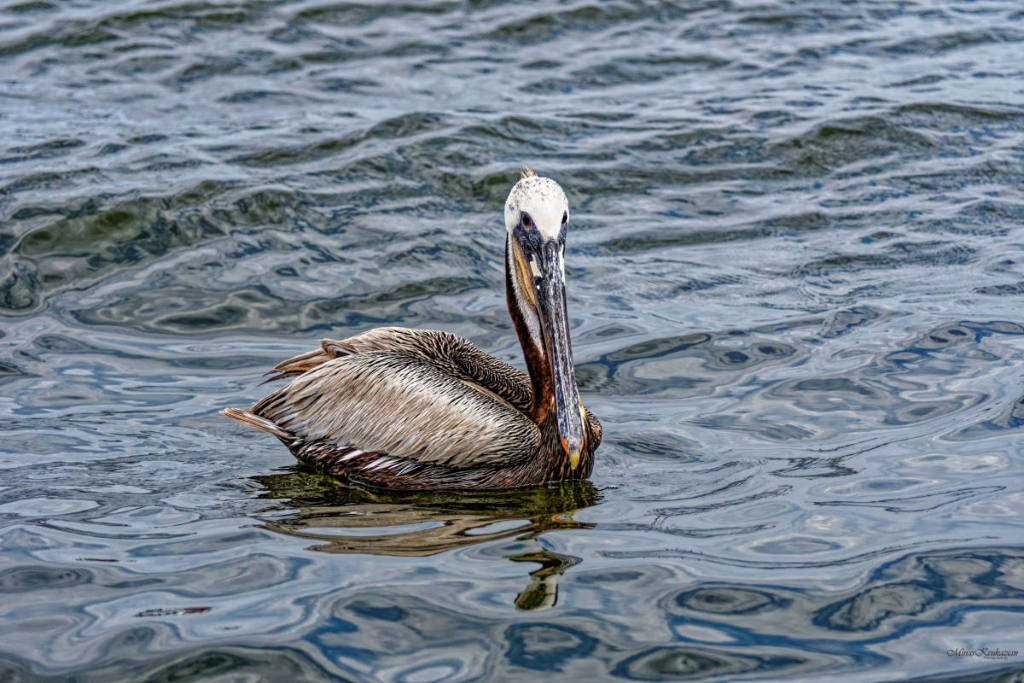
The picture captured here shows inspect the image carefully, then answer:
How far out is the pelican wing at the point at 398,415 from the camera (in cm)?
525

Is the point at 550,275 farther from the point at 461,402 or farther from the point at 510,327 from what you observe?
the point at 510,327

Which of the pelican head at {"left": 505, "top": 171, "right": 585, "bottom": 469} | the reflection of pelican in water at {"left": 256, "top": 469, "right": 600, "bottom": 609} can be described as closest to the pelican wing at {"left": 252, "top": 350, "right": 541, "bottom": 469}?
the reflection of pelican in water at {"left": 256, "top": 469, "right": 600, "bottom": 609}

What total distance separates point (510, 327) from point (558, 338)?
6.75 ft

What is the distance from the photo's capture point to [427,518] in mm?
4852

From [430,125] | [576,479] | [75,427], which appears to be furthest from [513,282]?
[430,125]

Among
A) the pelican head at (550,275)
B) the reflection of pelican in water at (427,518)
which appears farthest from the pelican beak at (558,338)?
the reflection of pelican in water at (427,518)

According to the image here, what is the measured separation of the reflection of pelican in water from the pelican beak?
0.24 meters

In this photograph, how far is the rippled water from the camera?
393 centimetres

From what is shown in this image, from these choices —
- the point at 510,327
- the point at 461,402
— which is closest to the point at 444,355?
the point at 461,402

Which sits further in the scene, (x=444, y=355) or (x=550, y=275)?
(x=444, y=355)

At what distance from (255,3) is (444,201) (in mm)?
4573

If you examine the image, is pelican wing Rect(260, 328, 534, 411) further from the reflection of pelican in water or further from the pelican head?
the reflection of pelican in water

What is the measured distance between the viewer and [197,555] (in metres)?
4.41

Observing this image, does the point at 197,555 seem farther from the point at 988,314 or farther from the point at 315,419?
the point at 988,314
